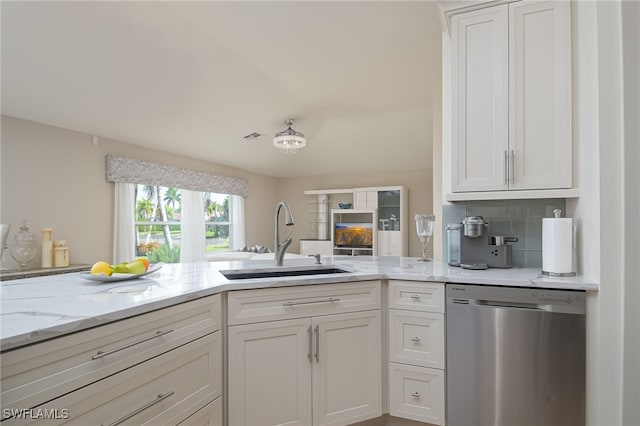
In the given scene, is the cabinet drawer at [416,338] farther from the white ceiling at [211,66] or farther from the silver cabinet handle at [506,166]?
the white ceiling at [211,66]

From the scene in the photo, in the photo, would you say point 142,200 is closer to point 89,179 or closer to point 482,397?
point 89,179

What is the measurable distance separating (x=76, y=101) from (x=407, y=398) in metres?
3.92

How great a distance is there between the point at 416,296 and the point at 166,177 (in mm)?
4268

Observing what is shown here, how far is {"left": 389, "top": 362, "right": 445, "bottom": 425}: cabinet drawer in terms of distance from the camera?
1852mm

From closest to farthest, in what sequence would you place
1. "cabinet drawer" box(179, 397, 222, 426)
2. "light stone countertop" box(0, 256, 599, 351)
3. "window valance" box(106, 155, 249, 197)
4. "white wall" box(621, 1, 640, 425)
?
"light stone countertop" box(0, 256, 599, 351) → "cabinet drawer" box(179, 397, 222, 426) → "white wall" box(621, 1, 640, 425) → "window valance" box(106, 155, 249, 197)

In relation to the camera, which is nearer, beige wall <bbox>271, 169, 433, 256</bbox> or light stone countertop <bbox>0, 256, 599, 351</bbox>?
light stone countertop <bbox>0, 256, 599, 351</bbox>

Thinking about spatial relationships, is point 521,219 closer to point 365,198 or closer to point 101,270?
point 101,270

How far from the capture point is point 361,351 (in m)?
1.92

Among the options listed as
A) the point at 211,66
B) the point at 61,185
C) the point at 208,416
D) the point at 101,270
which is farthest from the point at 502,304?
the point at 61,185

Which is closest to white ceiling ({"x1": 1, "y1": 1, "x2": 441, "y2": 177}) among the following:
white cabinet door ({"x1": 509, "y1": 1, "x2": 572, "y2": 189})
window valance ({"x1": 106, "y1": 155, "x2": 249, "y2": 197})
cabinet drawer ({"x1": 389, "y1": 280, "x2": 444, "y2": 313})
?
window valance ({"x1": 106, "y1": 155, "x2": 249, "y2": 197})

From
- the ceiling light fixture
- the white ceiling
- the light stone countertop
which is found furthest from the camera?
the ceiling light fixture

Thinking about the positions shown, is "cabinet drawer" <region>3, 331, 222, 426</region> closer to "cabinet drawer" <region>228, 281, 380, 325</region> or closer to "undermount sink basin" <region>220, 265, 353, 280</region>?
"cabinet drawer" <region>228, 281, 380, 325</region>

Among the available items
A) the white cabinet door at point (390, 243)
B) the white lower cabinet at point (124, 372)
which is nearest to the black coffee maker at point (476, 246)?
the white lower cabinet at point (124, 372)

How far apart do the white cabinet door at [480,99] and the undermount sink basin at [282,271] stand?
0.92 meters
